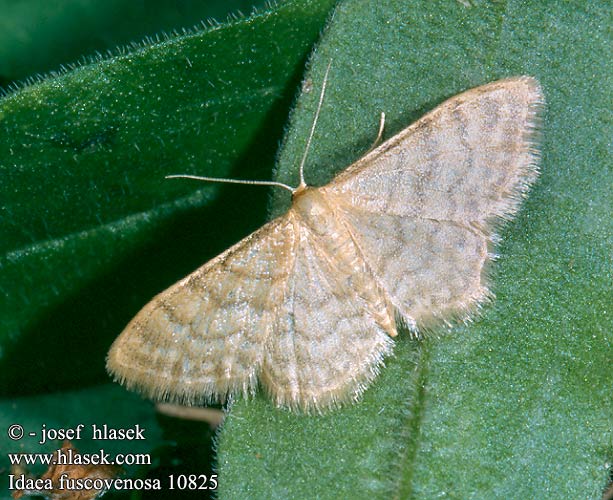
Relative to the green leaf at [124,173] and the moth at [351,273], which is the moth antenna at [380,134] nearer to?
the moth at [351,273]

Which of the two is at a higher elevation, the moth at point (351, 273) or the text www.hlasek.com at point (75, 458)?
the moth at point (351, 273)

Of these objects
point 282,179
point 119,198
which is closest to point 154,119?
point 119,198

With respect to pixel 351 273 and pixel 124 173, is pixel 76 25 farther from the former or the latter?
pixel 351 273

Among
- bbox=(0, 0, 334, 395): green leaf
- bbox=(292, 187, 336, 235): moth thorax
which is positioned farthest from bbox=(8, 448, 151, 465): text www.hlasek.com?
bbox=(292, 187, 336, 235): moth thorax

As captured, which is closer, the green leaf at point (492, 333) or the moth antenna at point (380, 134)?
the green leaf at point (492, 333)

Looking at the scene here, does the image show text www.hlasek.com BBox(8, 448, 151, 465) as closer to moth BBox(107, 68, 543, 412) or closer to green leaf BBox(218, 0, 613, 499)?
moth BBox(107, 68, 543, 412)

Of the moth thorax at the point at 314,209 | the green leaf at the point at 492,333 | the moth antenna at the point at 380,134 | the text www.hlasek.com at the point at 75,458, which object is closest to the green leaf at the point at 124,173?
the text www.hlasek.com at the point at 75,458

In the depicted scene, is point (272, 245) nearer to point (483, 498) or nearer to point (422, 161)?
point (422, 161)

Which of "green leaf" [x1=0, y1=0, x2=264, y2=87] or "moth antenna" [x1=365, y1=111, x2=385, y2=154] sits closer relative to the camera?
"moth antenna" [x1=365, y1=111, x2=385, y2=154]
